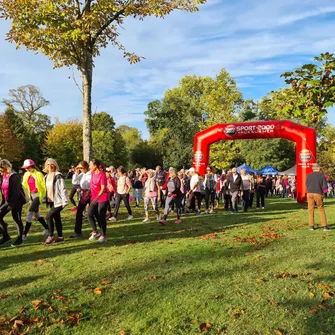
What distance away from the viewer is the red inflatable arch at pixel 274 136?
16875 millimetres

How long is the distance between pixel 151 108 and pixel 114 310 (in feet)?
173

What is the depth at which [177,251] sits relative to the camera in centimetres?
702

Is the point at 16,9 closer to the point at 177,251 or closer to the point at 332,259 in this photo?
the point at 177,251

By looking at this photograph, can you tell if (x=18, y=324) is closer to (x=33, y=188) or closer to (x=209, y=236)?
(x=33, y=188)

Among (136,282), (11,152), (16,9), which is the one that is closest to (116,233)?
(136,282)

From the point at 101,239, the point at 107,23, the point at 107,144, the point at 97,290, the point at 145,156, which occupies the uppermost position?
the point at 107,144

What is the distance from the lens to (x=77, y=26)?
1162 centimetres

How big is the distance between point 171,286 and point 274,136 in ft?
47.9

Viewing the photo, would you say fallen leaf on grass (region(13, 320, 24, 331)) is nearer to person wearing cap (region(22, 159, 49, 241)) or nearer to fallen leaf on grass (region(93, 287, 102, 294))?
fallen leaf on grass (region(93, 287, 102, 294))

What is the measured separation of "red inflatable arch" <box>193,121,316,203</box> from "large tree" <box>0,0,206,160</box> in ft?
23.4

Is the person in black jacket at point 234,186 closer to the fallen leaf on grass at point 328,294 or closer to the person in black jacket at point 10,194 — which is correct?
the person in black jacket at point 10,194

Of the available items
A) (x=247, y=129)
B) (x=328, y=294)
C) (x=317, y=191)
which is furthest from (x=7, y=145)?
(x=328, y=294)

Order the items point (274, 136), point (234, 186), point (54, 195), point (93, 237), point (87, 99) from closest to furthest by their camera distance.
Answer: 1. point (54, 195)
2. point (93, 237)
3. point (87, 99)
4. point (234, 186)
5. point (274, 136)

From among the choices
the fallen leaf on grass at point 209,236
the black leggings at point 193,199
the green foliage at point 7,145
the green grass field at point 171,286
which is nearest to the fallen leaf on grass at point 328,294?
the green grass field at point 171,286
